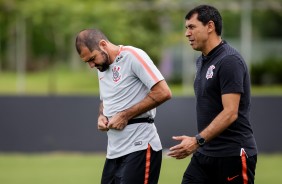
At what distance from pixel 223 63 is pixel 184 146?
28.9 inches

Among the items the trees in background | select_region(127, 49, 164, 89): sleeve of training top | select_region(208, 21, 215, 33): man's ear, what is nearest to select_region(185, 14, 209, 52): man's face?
select_region(208, 21, 215, 33): man's ear

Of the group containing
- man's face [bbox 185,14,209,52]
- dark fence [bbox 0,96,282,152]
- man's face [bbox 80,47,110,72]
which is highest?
man's face [bbox 185,14,209,52]

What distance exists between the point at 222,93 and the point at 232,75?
0.16 metres

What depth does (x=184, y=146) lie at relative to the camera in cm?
627

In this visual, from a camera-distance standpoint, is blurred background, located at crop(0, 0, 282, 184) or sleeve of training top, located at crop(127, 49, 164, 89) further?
blurred background, located at crop(0, 0, 282, 184)

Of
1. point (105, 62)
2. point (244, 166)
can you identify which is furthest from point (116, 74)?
point (244, 166)

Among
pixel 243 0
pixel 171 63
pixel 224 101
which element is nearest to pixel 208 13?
pixel 224 101

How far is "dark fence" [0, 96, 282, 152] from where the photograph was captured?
57.3 ft

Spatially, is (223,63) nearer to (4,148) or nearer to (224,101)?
(224,101)

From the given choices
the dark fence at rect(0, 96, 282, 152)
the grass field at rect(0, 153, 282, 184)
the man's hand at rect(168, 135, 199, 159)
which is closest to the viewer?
the man's hand at rect(168, 135, 199, 159)

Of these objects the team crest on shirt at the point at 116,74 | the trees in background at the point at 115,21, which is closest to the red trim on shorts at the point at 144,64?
the team crest on shirt at the point at 116,74

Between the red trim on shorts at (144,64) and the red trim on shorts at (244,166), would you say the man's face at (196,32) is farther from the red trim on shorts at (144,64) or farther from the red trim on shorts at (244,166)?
the red trim on shorts at (244,166)

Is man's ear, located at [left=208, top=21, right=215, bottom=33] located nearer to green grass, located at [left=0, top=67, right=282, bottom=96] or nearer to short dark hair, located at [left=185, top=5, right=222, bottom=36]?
short dark hair, located at [left=185, top=5, right=222, bottom=36]

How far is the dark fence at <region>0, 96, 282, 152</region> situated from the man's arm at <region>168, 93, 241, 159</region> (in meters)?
11.1
